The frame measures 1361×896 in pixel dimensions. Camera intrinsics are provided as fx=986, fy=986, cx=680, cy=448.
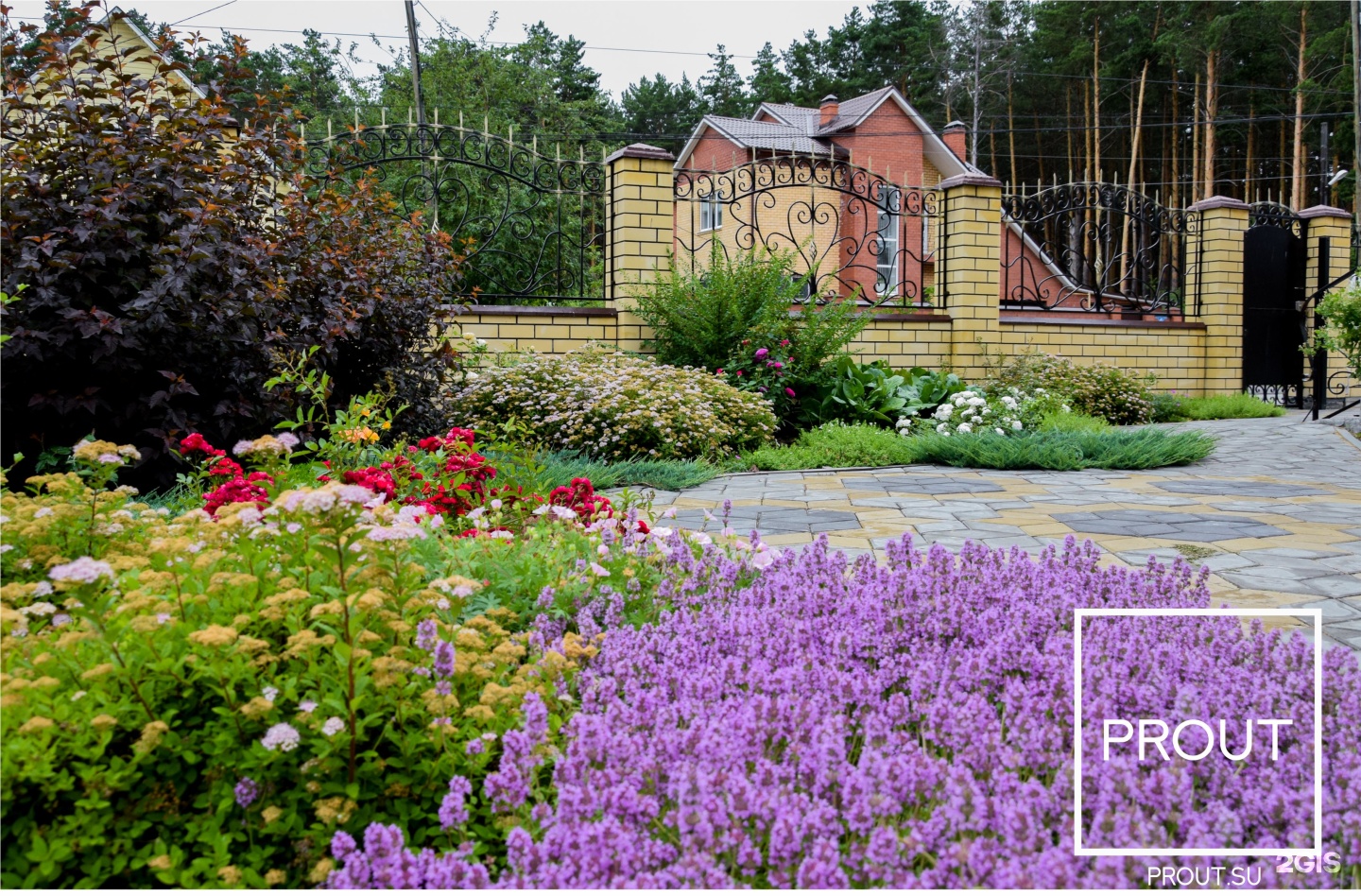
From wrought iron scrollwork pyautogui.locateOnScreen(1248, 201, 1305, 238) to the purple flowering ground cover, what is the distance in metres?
13.3

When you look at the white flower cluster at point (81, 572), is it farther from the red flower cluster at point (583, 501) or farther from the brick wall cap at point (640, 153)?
the brick wall cap at point (640, 153)

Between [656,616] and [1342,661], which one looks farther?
[656,616]

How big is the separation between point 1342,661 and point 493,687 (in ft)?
5.42

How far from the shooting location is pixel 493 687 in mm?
1742

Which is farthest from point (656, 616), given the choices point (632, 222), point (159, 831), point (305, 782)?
point (632, 222)

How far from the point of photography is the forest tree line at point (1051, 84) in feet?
79.6

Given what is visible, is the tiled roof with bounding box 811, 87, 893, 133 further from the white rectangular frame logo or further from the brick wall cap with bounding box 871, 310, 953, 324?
the white rectangular frame logo

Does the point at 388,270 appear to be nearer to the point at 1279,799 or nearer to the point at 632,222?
the point at 632,222

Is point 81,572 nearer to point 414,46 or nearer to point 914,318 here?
point 914,318

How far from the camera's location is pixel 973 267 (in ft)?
36.9

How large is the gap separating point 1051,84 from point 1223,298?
2032 cm

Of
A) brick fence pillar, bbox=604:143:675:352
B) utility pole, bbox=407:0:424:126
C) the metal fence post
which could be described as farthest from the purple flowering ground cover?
utility pole, bbox=407:0:424:126

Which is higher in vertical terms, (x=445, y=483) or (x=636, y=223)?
(x=636, y=223)

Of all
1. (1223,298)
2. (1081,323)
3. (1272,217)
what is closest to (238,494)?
(1081,323)
